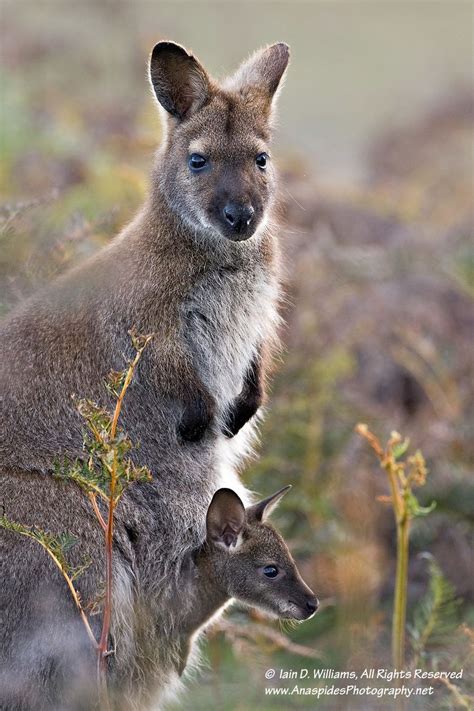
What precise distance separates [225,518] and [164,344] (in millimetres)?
745

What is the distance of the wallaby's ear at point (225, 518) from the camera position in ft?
14.5

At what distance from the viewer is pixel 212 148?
474 cm

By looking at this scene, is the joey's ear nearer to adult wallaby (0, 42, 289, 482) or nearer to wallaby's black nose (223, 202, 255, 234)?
adult wallaby (0, 42, 289, 482)

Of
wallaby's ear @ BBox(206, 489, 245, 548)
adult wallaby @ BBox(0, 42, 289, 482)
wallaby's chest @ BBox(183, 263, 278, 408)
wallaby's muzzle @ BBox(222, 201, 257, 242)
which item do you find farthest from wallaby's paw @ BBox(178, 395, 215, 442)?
wallaby's muzzle @ BBox(222, 201, 257, 242)

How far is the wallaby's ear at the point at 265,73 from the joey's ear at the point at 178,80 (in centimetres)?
24

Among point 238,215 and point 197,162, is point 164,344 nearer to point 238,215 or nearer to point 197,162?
point 238,215

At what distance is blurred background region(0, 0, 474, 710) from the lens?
18.9ft

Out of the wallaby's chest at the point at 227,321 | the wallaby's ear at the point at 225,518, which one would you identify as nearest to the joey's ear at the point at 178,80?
the wallaby's chest at the point at 227,321

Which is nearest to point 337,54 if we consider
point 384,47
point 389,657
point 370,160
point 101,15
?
point 384,47

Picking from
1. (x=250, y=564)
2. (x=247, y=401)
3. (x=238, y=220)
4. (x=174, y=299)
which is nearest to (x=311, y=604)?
(x=250, y=564)

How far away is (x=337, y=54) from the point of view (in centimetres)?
2383

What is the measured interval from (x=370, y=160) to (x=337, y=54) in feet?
33.9

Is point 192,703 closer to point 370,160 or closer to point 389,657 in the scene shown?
point 389,657

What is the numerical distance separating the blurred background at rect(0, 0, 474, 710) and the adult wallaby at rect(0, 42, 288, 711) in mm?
545
